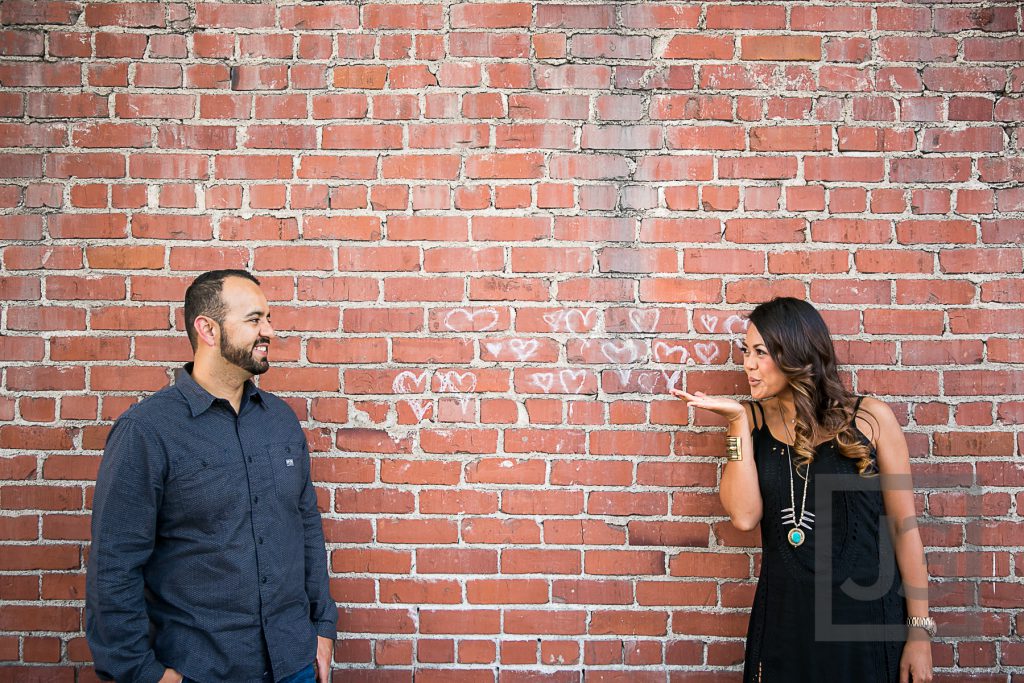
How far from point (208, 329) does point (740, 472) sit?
78.9 inches

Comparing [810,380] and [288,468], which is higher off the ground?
[810,380]

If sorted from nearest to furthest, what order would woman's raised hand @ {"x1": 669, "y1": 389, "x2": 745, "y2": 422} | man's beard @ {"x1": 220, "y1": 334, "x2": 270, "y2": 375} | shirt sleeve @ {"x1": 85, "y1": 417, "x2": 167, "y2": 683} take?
shirt sleeve @ {"x1": 85, "y1": 417, "x2": 167, "y2": 683} < man's beard @ {"x1": 220, "y1": 334, "x2": 270, "y2": 375} < woman's raised hand @ {"x1": 669, "y1": 389, "x2": 745, "y2": 422}

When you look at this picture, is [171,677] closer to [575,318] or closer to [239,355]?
[239,355]

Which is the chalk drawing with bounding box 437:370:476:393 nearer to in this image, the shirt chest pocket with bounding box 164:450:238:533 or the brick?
the shirt chest pocket with bounding box 164:450:238:533

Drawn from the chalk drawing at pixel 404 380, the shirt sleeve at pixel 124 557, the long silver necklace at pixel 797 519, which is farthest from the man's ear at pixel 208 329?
the long silver necklace at pixel 797 519

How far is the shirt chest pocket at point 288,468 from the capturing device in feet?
8.05

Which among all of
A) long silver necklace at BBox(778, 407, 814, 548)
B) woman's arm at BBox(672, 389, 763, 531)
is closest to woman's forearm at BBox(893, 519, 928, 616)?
long silver necklace at BBox(778, 407, 814, 548)

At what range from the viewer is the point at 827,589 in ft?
8.02

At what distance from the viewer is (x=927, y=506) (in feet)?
9.38

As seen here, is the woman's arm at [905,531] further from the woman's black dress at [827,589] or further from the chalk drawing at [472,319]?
the chalk drawing at [472,319]

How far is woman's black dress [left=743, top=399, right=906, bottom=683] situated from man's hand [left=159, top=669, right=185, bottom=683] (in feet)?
6.58

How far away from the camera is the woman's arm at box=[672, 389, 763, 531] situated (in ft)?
8.34

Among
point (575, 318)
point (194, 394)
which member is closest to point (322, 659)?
point (194, 394)

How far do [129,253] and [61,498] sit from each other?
3.49ft
